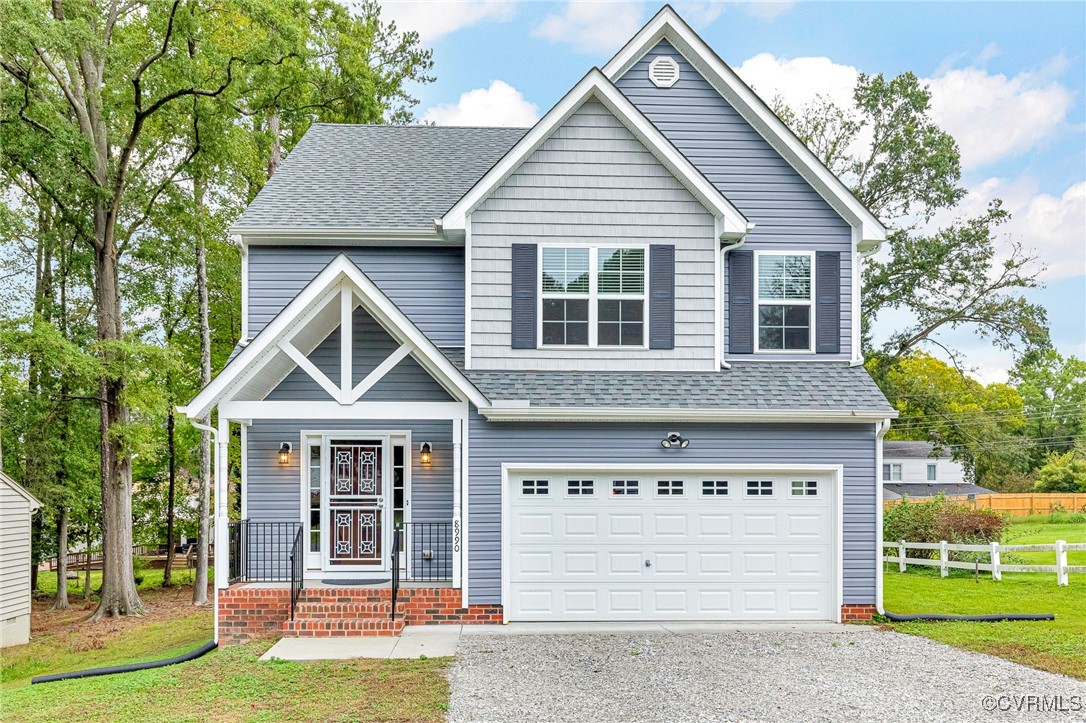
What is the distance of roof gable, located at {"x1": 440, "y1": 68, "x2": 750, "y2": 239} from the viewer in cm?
1015

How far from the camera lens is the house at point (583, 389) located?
31.9 ft

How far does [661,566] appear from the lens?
32.8 ft

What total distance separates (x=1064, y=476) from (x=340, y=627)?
4144 centimetres

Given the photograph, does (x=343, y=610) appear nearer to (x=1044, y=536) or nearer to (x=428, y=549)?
(x=428, y=549)

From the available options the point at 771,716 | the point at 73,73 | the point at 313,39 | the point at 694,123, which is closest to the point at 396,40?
the point at 313,39

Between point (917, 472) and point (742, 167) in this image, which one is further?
point (917, 472)

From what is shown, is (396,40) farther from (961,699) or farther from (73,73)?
(961,699)

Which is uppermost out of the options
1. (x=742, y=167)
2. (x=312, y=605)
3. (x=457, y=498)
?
(x=742, y=167)

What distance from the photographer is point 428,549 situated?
10.5 meters

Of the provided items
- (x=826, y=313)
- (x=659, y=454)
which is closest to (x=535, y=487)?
(x=659, y=454)

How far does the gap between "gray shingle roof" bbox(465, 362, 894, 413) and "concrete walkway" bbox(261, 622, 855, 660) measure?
289 centimetres

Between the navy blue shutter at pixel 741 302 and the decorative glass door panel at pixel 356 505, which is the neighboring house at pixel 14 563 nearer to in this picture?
the decorative glass door panel at pixel 356 505

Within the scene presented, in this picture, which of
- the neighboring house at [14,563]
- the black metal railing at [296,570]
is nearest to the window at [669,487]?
the black metal railing at [296,570]

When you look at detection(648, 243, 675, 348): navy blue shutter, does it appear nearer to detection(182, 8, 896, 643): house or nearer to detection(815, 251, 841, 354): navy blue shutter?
detection(182, 8, 896, 643): house
